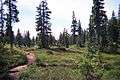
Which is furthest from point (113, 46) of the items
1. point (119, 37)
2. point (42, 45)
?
point (42, 45)

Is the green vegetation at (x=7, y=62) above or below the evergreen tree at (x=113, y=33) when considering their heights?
below

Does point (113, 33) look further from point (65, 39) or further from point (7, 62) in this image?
point (7, 62)

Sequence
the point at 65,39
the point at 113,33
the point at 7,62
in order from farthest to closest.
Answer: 1. the point at 65,39
2. the point at 113,33
3. the point at 7,62

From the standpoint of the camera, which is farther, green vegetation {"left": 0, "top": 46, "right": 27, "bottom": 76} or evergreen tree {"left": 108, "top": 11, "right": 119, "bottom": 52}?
evergreen tree {"left": 108, "top": 11, "right": 119, "bottom": 52}

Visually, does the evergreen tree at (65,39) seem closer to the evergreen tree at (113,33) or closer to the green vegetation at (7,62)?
the evergreen tree at (113,33)

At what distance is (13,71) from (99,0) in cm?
3950

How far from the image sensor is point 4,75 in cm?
4022

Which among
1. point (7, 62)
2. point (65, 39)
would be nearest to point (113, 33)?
point (65, 39)

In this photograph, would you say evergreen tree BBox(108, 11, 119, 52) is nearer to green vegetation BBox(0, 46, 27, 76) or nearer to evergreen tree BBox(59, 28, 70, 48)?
evergreen tree BBox(59, 28, 70, 48)

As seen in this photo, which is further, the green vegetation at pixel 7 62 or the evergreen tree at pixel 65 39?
the evergreen tree at pixel 65 39

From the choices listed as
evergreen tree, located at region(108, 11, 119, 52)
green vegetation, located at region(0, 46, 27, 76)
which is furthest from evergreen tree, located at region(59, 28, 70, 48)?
green vegetation, located at region(0, 46, 27, 76)

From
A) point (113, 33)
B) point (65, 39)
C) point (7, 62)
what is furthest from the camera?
point (65, 39)

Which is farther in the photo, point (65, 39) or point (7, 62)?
point (65, 39)

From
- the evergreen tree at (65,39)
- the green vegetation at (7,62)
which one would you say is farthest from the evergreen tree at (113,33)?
the green vegetation at (7,62)
